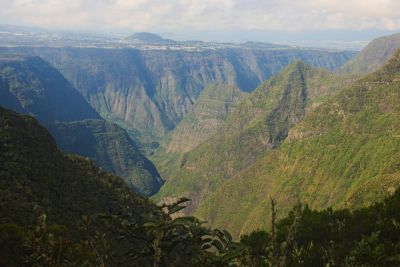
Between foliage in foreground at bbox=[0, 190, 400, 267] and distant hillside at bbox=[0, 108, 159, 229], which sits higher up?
foliage in foreground at bbox=[0, 190, 400, 267]

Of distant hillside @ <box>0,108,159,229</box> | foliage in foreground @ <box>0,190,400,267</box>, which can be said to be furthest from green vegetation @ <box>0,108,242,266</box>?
distant hillside @ <box>0,108,159,229</box>

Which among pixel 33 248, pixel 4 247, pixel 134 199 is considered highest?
pixel 33 248

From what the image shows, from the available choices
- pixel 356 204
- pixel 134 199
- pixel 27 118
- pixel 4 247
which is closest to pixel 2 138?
pixel 27 118

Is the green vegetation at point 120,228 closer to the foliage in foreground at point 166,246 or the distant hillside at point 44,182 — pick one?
the foliage in foreground at point 166,246

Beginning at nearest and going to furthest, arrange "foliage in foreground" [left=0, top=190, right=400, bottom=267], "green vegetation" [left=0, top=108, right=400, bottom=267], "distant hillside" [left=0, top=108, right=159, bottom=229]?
"foliage in foreground" [left=0, top=190, right=400, bottom=267]
"green vegetation" [left=0, top=108, right=400, bottom=267]
"distant hillside" [left=0, top=108, right=159, bottom=229]

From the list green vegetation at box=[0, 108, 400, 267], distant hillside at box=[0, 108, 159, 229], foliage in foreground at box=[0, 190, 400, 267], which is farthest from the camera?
distant hillside at box=[0, 108, 159, 229]

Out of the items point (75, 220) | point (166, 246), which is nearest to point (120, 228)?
point (166, 246)

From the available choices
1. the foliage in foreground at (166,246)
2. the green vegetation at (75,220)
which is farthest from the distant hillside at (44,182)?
the foliage in foreground at (166,246)

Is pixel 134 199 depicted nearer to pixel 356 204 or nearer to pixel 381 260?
pixel 356 204

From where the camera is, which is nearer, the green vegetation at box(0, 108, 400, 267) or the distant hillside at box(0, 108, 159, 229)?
the green vegetation at box(0, 108, 400, 267)

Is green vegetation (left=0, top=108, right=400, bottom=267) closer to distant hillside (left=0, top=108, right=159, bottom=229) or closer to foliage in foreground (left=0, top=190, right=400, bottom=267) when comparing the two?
foliage in foreground (left=0, top=190, right=400, bottom=267)

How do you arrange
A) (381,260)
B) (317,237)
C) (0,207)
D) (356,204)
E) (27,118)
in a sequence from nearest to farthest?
(381,260)
(317,237)
(0,207)
(27,118)
(356,204)
